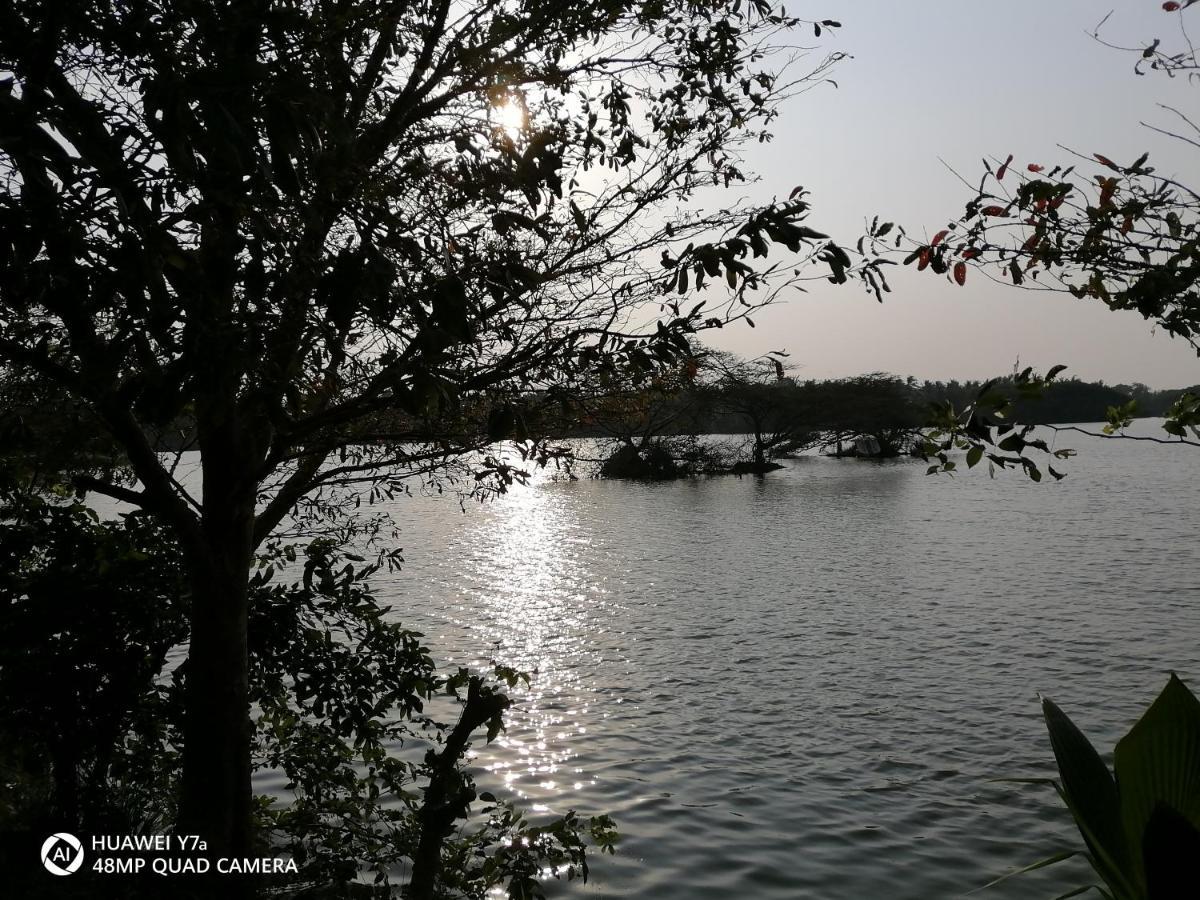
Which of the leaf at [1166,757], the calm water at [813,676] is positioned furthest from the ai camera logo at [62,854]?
the leaf at [1166,757]

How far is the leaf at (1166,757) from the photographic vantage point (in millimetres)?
2715

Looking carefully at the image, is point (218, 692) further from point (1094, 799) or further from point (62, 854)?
point (1094, 799)

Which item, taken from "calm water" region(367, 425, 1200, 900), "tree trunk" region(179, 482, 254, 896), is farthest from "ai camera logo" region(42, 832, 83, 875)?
"calm water" region(367, 425, 1200, 900)

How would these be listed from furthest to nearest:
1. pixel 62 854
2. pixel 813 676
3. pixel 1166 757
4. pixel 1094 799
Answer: pixel 813 676, pixel 62 854, pixel 1094 799, pixel 1166 757

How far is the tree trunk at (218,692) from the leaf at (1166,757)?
4.55 m

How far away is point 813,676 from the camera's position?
1375cm

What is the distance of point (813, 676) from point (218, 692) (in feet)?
32.9

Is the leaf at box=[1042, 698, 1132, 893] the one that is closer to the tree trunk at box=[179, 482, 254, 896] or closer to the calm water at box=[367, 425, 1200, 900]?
the tree trunk at box=[179, 482, 254, 896]

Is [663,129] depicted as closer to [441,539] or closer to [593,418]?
[593,418]

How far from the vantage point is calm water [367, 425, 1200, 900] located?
26.2 feet

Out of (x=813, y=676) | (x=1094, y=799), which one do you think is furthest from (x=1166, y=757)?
(x=813, y=676)

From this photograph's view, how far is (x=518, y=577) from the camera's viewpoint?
79.9 feet

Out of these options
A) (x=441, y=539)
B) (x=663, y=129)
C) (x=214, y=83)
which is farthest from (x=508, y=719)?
(x=441, y=539)

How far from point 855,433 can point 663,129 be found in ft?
267
